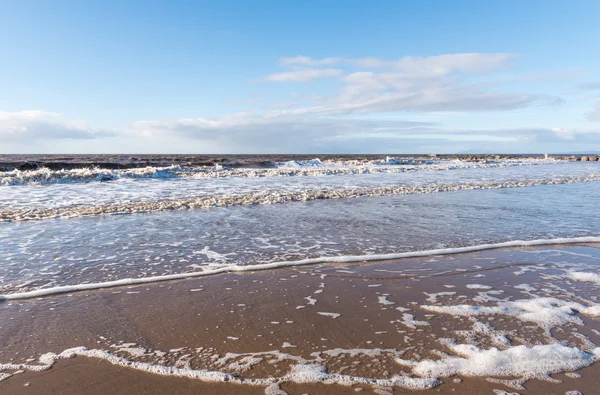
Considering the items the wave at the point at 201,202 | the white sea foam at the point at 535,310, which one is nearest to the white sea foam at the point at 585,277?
the white sea foam at the point at 535,310

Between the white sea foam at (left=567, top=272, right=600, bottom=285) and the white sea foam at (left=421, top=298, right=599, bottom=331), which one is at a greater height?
the white sea foam at (left=567, top=272, right=600, bottom=285)

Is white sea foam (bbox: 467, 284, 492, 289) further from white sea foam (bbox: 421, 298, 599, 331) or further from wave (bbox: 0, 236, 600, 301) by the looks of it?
wave (bbox: 0, 236, 600, 301)

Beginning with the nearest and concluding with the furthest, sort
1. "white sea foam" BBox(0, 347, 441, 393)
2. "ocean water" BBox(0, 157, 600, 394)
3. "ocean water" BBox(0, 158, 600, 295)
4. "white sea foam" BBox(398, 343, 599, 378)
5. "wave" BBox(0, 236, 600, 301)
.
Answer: "white sea foam" BBox(0, 347, 441, 393) < "white sea foam" BBox(398, 343, 599, 378) < "ocean water" BBox(0, 157, 600, 394) < "wave" BBox(0, 236, 600, 301) < "ocean water" BBox(0, 158, 600, 295)

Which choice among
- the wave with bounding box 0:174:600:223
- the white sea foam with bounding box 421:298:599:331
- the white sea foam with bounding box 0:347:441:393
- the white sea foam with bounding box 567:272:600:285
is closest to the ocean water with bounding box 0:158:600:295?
the wave with bounding box 0:174:600:223

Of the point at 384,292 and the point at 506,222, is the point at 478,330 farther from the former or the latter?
the point at 506,222

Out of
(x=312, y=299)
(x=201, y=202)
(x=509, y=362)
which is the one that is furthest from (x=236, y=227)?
(x=509, y=362)

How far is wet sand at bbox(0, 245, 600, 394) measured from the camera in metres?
3.04

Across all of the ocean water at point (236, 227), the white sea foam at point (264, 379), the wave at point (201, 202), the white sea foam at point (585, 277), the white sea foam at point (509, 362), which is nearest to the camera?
the white sea foam at point (264, 379)

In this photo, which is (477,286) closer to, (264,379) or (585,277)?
(585,277)

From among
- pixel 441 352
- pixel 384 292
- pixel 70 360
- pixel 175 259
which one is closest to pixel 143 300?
pixel 70 360

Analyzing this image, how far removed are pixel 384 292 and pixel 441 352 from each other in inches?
60.2

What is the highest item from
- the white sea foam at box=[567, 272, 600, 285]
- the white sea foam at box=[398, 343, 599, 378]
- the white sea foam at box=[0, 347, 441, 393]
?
the white sea foam at box=[567, 272, 600, 285]

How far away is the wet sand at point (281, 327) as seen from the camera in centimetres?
304

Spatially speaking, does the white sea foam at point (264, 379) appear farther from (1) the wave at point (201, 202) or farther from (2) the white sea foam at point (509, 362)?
(1) the wave at point (201, 202)
